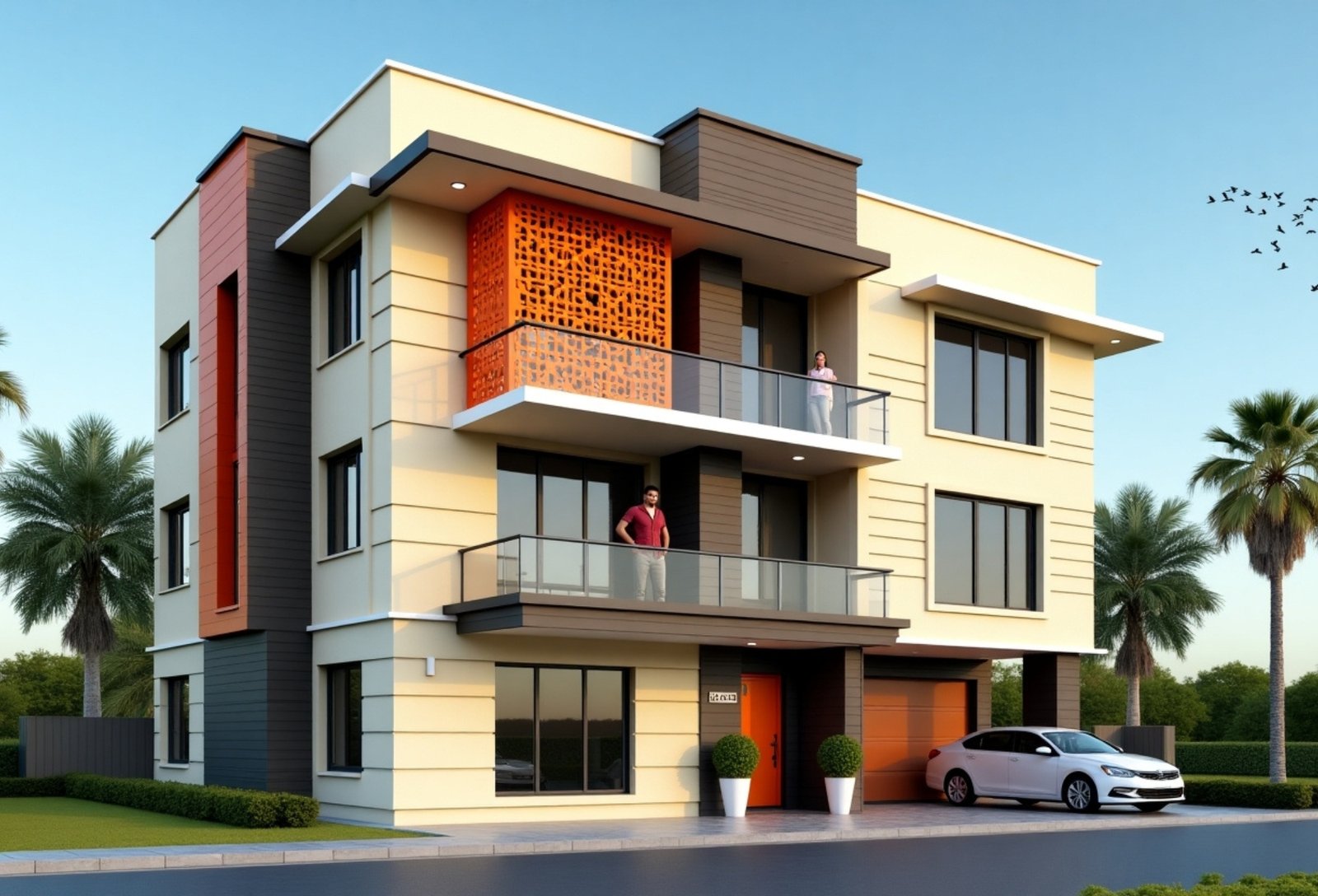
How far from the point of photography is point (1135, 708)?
44.7 meters

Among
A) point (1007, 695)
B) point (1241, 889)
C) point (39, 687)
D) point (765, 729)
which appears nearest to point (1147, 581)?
point (1007, 695)

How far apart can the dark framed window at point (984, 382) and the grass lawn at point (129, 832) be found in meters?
13.3

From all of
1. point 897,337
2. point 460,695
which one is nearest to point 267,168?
point 460,695

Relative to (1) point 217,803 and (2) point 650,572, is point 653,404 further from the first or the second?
(1) point 217,803

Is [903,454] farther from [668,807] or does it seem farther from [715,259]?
[668,807]

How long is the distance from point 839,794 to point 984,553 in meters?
6.20

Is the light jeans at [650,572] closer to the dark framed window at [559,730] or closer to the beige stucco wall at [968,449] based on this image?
the dark framed window at [559,730]

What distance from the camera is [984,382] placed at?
92.3 ft

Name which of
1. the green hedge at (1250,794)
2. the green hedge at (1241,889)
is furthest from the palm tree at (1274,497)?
the green hedge at (1241,889)

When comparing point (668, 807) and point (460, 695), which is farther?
point (668, 807)

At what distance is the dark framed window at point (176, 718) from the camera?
2761 cm

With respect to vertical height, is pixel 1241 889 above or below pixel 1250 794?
above

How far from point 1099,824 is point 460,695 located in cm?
959

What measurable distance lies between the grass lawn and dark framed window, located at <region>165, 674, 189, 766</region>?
157 inches
